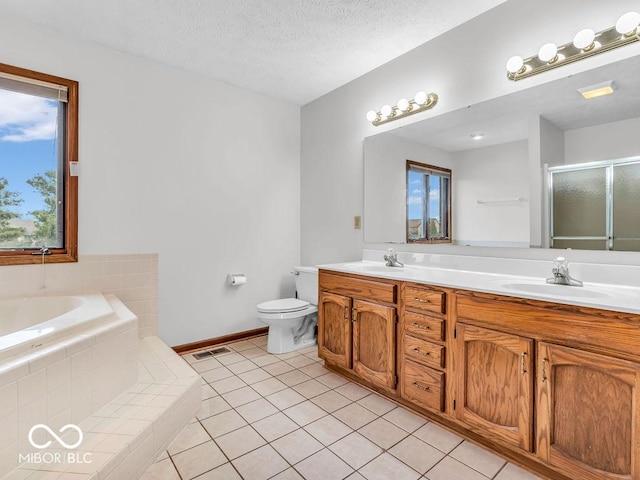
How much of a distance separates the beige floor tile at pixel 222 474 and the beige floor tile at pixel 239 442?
0.23 ft

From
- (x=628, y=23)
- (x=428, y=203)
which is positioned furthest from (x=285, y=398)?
(x=628, y=23)

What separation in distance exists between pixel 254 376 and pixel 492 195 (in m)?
2.05

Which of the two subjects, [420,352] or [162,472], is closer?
[162,472]

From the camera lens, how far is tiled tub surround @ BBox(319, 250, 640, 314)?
137 cm

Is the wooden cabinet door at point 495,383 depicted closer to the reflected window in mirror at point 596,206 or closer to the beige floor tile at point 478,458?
the beige floor tile at point 478,458

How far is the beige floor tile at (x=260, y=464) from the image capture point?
149 cm

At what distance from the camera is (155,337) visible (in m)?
2.65

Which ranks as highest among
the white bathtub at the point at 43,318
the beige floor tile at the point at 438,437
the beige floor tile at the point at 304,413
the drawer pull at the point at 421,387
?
the white bathtub at the point at 43,318

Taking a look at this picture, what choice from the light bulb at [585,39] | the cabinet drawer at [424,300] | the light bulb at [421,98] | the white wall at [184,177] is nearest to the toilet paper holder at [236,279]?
the white wall at [184,177]

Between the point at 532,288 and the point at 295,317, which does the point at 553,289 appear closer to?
the point at 532,288

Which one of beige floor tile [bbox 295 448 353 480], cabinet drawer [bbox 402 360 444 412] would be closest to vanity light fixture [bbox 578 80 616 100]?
cabinet drawer [bbox 402 360 444 412]

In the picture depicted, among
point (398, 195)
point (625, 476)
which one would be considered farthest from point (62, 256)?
point (625, 476)

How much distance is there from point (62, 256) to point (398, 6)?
2737 mm

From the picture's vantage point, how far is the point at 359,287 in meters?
2.25
